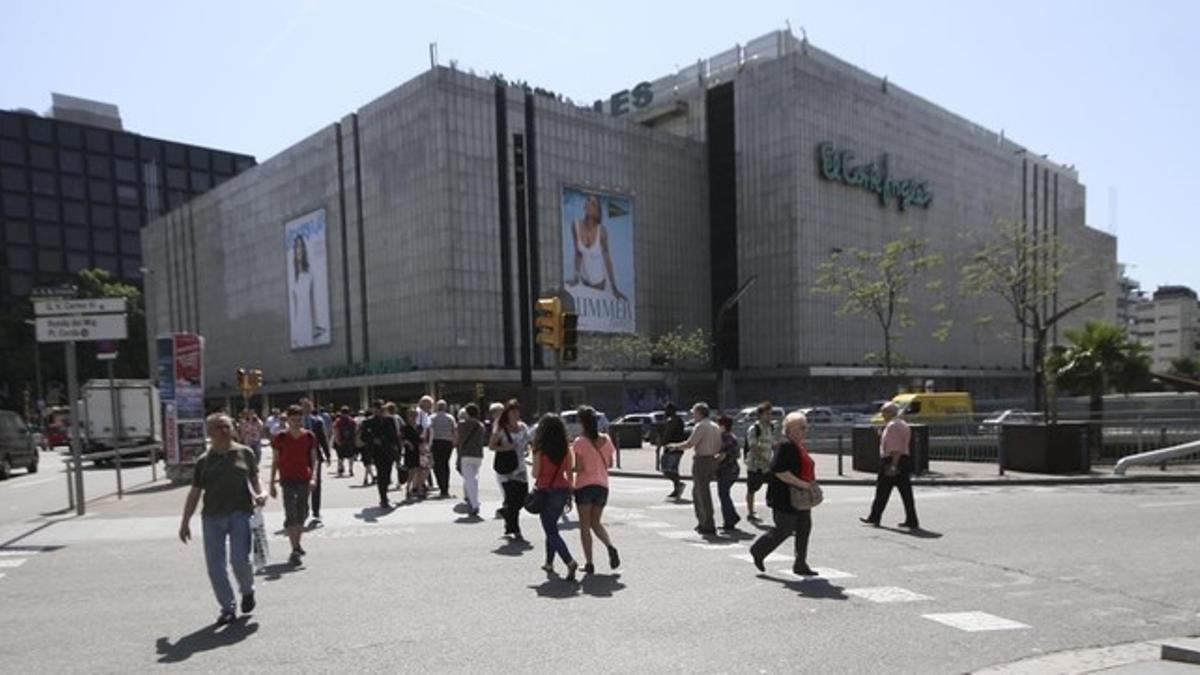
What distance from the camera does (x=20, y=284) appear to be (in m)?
86.8

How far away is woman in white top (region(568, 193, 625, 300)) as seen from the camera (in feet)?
191

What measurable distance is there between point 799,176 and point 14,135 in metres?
83.9

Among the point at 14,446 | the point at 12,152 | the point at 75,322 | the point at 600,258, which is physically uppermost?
the point at 12,152

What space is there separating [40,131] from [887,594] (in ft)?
355

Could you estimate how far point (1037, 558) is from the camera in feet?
28.0

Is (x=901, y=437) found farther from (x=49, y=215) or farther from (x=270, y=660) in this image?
(x=49, y=215)

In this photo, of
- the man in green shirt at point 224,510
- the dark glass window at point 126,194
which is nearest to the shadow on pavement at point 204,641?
the man in green shirt at point 224,510

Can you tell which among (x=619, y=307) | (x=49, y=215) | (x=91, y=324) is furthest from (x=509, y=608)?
(x=49, y=215)

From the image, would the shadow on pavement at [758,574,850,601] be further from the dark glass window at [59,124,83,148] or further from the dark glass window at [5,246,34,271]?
the dark glass window at [59,124,83,148]

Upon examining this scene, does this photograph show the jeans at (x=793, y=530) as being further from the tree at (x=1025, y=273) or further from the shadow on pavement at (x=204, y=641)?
the tree at (x=1025, y=273)

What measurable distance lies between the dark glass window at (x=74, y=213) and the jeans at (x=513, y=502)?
102 metres

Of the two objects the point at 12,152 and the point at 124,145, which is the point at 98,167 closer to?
the point at 124,145

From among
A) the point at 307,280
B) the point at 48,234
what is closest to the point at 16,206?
the point at 48,234

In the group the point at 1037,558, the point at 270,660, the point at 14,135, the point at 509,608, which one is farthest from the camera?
the point at 14,135
